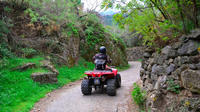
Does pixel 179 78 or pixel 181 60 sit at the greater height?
pixel 181 60

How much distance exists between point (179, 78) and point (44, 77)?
20.2 feet

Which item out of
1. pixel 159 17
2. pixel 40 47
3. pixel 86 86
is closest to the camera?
pixel 159 17

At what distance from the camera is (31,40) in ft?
33.3

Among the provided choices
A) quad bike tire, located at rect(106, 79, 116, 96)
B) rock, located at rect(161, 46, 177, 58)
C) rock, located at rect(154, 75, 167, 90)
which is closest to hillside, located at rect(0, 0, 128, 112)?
quad bike tire, located at rect(106, 79, 116, 96)

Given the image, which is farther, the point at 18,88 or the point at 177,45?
the point at 18,88

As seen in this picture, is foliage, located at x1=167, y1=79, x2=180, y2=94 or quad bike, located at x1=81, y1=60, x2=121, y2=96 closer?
foliage, located at x1=167, y1=79, x2=180, y2=94

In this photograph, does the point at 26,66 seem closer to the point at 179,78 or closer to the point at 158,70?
the point at 158,70

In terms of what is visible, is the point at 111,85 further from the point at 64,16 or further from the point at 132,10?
the point at 64,16

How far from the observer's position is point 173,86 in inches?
147

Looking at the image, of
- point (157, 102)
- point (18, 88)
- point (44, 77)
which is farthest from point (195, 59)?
point (44, 77)

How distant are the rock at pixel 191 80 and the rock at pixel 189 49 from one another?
462mm

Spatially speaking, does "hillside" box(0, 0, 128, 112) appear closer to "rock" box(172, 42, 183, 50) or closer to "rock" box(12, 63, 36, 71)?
"rock" box(12, 63, 36, 71)

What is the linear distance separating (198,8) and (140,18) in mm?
1598

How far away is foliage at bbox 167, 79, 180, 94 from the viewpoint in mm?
3643
